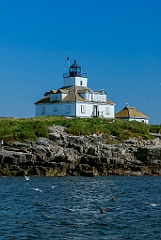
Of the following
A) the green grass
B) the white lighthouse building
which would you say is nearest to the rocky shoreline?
the green grass

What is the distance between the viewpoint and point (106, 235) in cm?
2494

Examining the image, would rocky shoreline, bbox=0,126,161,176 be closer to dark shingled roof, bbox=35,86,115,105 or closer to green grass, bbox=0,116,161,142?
green grass, bbox=0,116,161,142

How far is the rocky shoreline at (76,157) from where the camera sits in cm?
5459

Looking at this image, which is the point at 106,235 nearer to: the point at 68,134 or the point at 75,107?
the point at 68,134

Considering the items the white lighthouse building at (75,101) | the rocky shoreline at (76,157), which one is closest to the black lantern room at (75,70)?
the white lighthouse building at (75,101)

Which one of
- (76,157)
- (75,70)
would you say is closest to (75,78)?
(75,70)

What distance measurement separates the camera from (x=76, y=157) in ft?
187

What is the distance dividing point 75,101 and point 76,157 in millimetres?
27514

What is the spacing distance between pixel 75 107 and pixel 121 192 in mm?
42972

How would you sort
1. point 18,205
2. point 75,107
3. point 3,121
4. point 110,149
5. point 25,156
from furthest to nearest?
point 75,107, point 3,121, point 110,149, point 25,156, point 18,205

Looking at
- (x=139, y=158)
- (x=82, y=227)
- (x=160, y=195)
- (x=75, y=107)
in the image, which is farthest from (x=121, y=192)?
(x=75, y=107)

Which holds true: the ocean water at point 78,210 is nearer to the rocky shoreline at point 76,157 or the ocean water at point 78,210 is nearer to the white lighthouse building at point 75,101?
the rocky shoreline at point 76,157

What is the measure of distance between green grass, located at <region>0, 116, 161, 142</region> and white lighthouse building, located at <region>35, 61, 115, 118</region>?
39.8 feet

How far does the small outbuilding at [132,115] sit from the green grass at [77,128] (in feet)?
75.4
